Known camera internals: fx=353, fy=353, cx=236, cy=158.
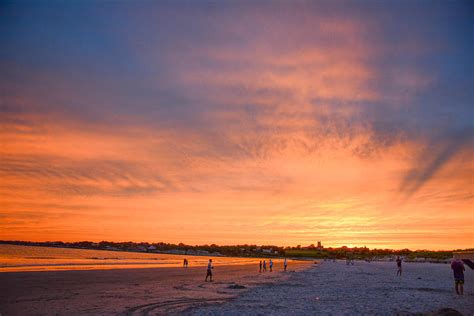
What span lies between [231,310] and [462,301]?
46.2 ft

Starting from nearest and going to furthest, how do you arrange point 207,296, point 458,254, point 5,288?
1. point 207,296
2. point 5,288
3. point 458,254

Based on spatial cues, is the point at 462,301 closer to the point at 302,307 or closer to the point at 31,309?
the point at 302,307

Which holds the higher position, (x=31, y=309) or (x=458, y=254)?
(x=458, y=254)

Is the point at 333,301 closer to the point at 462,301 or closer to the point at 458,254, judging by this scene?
the point at 462,301

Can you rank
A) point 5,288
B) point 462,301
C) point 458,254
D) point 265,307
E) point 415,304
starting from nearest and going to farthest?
point 265,307
point 415,304
point 462,301
point 5,288
point 458,254

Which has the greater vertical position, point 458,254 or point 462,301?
point 458,254

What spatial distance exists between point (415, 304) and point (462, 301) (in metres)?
3.79

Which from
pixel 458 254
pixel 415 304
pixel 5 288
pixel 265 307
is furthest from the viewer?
pixel 458 254

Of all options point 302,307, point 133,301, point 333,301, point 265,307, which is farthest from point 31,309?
point 333,301

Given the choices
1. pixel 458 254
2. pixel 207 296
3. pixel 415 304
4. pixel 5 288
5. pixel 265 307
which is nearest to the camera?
pixel 265 307

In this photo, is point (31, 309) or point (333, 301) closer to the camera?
point (31, 309)

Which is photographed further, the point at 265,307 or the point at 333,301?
the point at 333,301

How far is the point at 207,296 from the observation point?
22500mm

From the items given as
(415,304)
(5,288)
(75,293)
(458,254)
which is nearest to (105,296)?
(75,293)
